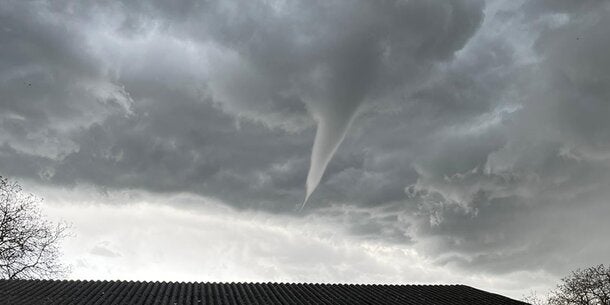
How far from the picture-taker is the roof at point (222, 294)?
22031mm

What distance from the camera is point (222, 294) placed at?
954 inches

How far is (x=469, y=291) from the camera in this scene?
30.3 meters

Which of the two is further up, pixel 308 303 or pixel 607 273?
pixel 607 273

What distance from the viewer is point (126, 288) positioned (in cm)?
2452

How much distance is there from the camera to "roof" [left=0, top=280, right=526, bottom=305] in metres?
22.0

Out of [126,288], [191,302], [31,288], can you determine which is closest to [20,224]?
[31,288]

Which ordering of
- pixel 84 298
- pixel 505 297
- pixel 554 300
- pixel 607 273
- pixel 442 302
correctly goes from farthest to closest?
pixel 554 300 → pixel 607 273 → pixel 505 297 → pixel 442 302 → pixel 84 298

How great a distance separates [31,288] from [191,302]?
27.6 ft

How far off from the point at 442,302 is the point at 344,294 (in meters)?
5.33

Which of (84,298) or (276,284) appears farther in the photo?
(276,284)

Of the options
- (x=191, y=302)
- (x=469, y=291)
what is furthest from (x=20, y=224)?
(x=469, y=291)

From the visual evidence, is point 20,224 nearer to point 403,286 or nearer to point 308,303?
point 308,303

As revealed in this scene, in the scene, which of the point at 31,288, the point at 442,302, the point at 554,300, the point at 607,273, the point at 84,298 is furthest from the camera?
the point at 554,300

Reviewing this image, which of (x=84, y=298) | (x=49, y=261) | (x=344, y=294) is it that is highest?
(x=49, y=261)
